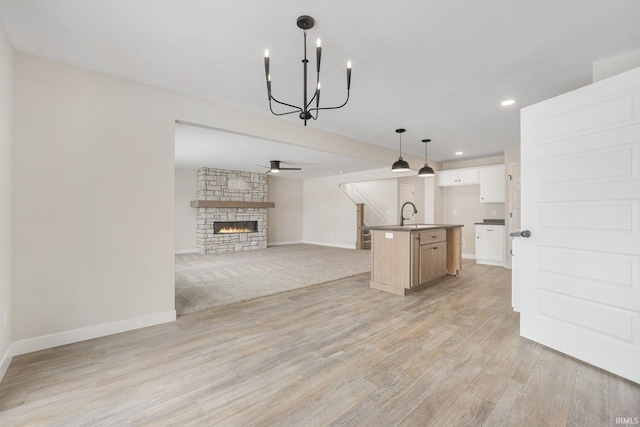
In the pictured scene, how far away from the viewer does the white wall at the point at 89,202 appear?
7.67 feet

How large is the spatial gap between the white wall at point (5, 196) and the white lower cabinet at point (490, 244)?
734 centimetres

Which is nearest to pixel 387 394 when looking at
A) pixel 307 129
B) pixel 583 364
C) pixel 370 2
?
pixel 583 364

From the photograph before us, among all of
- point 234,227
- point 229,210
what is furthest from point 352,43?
point 234,227

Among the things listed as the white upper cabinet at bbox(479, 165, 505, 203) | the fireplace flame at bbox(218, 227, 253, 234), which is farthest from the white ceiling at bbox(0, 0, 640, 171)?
the fireplace flame at bbox(218, 227, 253, 234)

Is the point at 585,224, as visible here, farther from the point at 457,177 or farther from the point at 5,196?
the point at 457,177

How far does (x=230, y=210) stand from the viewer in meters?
8.52

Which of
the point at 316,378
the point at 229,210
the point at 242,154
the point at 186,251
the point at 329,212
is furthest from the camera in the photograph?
the point at 329,212

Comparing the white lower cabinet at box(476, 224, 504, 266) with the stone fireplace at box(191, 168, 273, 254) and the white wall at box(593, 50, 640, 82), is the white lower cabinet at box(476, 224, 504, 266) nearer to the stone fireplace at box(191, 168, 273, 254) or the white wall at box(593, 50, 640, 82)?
the white wall at box(593, 50, 640, 82)

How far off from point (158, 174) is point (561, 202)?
383 cm

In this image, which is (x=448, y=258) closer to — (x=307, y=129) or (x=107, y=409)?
(x=307, y=129)

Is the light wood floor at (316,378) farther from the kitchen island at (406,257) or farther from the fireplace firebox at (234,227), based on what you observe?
the fireplace firebox at (234,227)

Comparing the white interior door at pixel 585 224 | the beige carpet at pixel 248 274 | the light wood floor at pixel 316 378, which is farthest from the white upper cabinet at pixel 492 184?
the white interior door at pixel 585 224

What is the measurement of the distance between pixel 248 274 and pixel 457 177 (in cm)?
548

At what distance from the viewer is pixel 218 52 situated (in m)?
2.37
